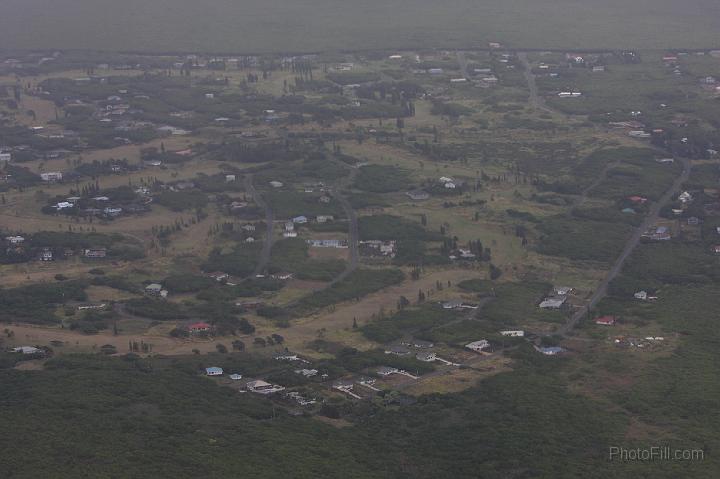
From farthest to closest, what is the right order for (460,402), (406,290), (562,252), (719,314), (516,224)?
1. (516,224)
2. (562,252)
3. (406,290)
4. (719,314)
5. (460,402)

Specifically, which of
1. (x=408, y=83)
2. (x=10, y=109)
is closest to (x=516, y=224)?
(x=408, y=83)

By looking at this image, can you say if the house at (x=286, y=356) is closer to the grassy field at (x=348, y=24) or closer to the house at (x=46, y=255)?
the house at (x=46, y=255)

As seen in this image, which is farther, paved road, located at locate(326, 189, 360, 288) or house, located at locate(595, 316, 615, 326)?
paved road, located at locate(326, 189, 360, 288)

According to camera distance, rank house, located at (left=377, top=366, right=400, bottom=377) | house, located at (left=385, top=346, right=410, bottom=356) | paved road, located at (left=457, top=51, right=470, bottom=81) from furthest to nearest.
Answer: paved road, located at (left=457, top=51, right=470, bottom=81)
house, located at (left=385, top=346, right=410, bottom=356)
house, located at (left=377, top=366, right=400, bottom=377)

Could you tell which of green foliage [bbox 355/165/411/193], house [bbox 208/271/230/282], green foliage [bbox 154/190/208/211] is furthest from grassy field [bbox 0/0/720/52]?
house [bbox 208/271/230/282]

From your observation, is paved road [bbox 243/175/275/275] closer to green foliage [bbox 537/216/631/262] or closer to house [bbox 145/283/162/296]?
house [bbox 145/283/162/296]

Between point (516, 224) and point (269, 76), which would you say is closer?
point (516, 224)

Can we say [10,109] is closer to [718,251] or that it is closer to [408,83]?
[408,83]

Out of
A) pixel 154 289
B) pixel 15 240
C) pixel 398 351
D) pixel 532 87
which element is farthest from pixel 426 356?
pixel 532 87
